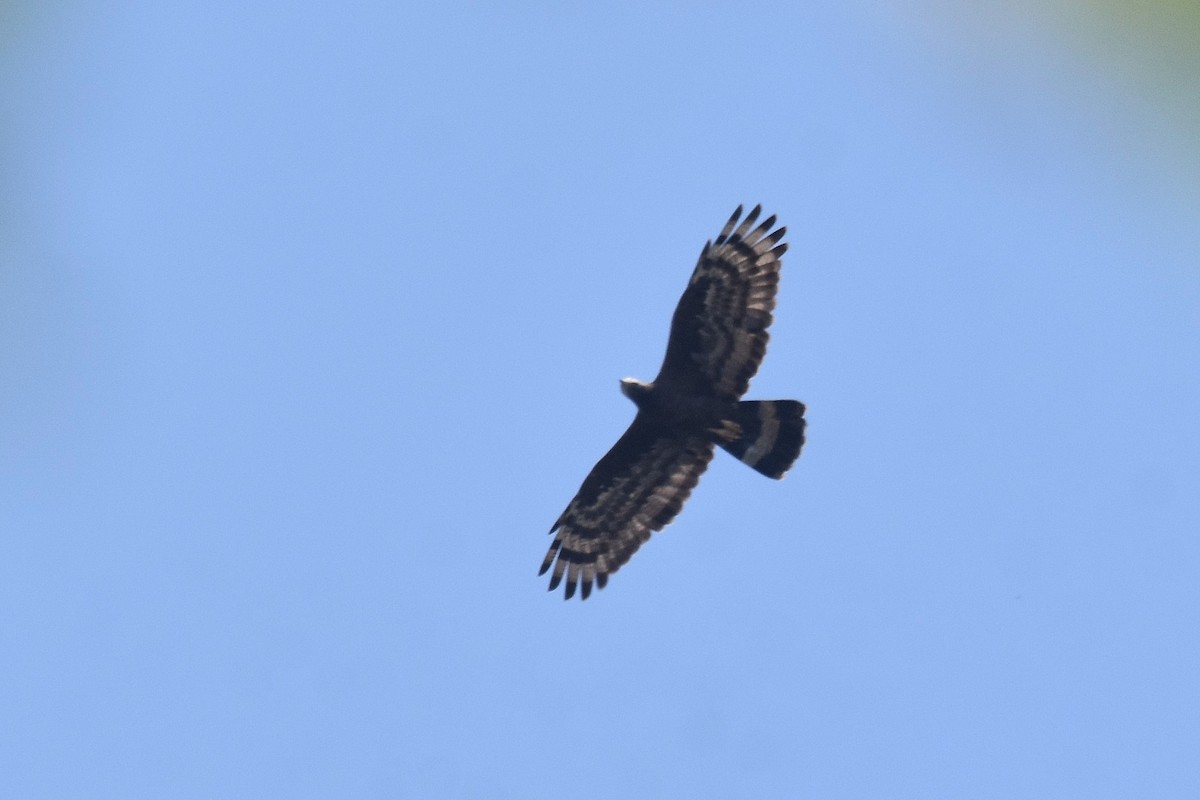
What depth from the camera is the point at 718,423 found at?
1733cm

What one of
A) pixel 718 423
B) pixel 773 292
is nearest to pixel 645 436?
pixel 718 423

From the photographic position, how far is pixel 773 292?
1714 cm

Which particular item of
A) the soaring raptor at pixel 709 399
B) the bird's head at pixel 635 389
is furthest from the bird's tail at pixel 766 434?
the bird's head at pixel 635 389

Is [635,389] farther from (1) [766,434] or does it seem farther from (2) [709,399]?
(1) [766,434]

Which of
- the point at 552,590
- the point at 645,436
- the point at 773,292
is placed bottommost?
the point at 552,590

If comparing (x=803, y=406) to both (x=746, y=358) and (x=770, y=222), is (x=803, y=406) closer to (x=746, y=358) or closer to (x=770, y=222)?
(x=746, y=358)

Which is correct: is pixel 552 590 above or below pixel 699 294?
below

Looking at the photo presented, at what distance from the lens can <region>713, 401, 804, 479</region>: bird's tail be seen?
1714cm

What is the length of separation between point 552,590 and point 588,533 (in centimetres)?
72

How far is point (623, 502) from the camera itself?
18.1 metres

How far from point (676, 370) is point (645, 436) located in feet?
3.06

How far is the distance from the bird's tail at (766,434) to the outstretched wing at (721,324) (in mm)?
266

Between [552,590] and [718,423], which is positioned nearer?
[718,423]

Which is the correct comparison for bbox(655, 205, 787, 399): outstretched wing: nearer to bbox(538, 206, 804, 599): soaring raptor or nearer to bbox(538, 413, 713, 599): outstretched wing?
bbox(538, 206, 804, 599): soaring raptor
